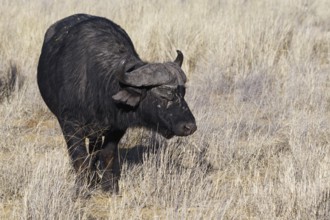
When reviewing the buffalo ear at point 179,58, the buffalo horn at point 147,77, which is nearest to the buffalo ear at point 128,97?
the buffalo horn at point 147,77

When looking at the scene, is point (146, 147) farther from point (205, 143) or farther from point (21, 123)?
point (21, 123)

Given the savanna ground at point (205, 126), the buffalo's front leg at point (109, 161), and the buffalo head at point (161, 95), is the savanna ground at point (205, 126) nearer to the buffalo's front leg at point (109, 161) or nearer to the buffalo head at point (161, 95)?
the buffalo's front leg at point (109, 161)

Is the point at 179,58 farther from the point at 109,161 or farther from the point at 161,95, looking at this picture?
the point at 109,161

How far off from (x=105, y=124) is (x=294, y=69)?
5.03m

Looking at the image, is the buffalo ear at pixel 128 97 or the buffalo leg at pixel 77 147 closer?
the buffalo ear at pixel 128 97

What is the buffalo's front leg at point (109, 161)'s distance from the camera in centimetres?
563

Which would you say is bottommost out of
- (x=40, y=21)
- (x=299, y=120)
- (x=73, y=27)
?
(x=40, y=21)

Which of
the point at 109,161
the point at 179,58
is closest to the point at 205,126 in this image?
the point at 109,161

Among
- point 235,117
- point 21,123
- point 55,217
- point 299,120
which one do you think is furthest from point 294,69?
point 55,217

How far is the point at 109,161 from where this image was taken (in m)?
5.80

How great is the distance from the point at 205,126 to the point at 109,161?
1.53 m

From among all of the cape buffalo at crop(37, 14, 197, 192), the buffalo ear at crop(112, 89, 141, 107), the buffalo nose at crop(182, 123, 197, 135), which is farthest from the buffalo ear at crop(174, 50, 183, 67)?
the buffalo nose at crop(182, 123, 197, 135)

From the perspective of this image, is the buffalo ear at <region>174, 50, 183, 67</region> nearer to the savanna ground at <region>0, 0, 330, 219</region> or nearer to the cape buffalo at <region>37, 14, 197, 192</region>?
the cape buffalo at <region>37, 14, 197, 192</region>

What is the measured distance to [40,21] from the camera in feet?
39.9
